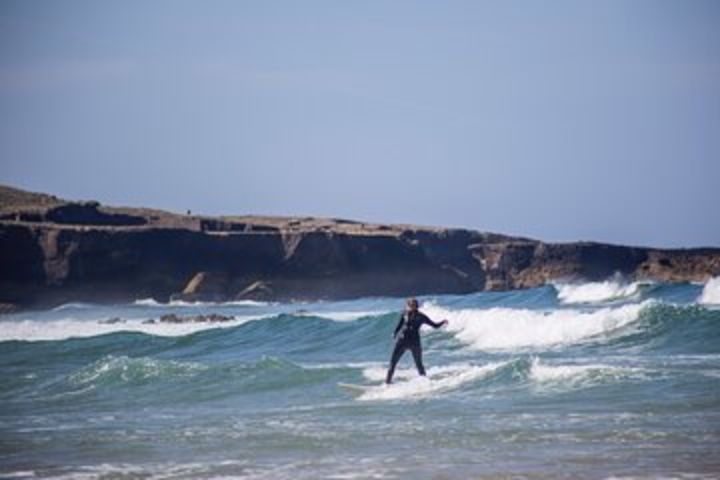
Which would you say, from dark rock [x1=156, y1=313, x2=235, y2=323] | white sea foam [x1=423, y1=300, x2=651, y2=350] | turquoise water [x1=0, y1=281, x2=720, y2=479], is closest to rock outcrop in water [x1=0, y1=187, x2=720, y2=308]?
dark rock [x1=156, y1=313, x2=235, y2=323]

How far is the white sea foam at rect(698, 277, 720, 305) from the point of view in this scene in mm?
48188

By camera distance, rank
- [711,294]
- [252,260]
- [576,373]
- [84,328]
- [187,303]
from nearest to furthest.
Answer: [576,373]
[84,328]
[711,294]
[187,303]
[252,260]

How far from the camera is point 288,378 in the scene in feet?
73.7

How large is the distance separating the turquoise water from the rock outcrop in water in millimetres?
49628

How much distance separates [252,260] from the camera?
283ft

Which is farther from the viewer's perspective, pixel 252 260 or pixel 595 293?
pixel 252 260

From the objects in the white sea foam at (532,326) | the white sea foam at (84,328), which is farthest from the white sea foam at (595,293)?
the white sea foam at (532,326)

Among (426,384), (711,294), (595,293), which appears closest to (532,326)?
(426,384)

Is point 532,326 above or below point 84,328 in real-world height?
above

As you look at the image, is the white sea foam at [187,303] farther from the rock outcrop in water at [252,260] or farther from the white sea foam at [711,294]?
the white sea foam at [711,294]

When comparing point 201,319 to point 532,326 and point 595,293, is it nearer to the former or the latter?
point 532,326

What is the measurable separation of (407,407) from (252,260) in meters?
69.0

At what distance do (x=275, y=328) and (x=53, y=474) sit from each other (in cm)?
2387

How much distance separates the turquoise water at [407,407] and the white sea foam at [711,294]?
62.4 ft
